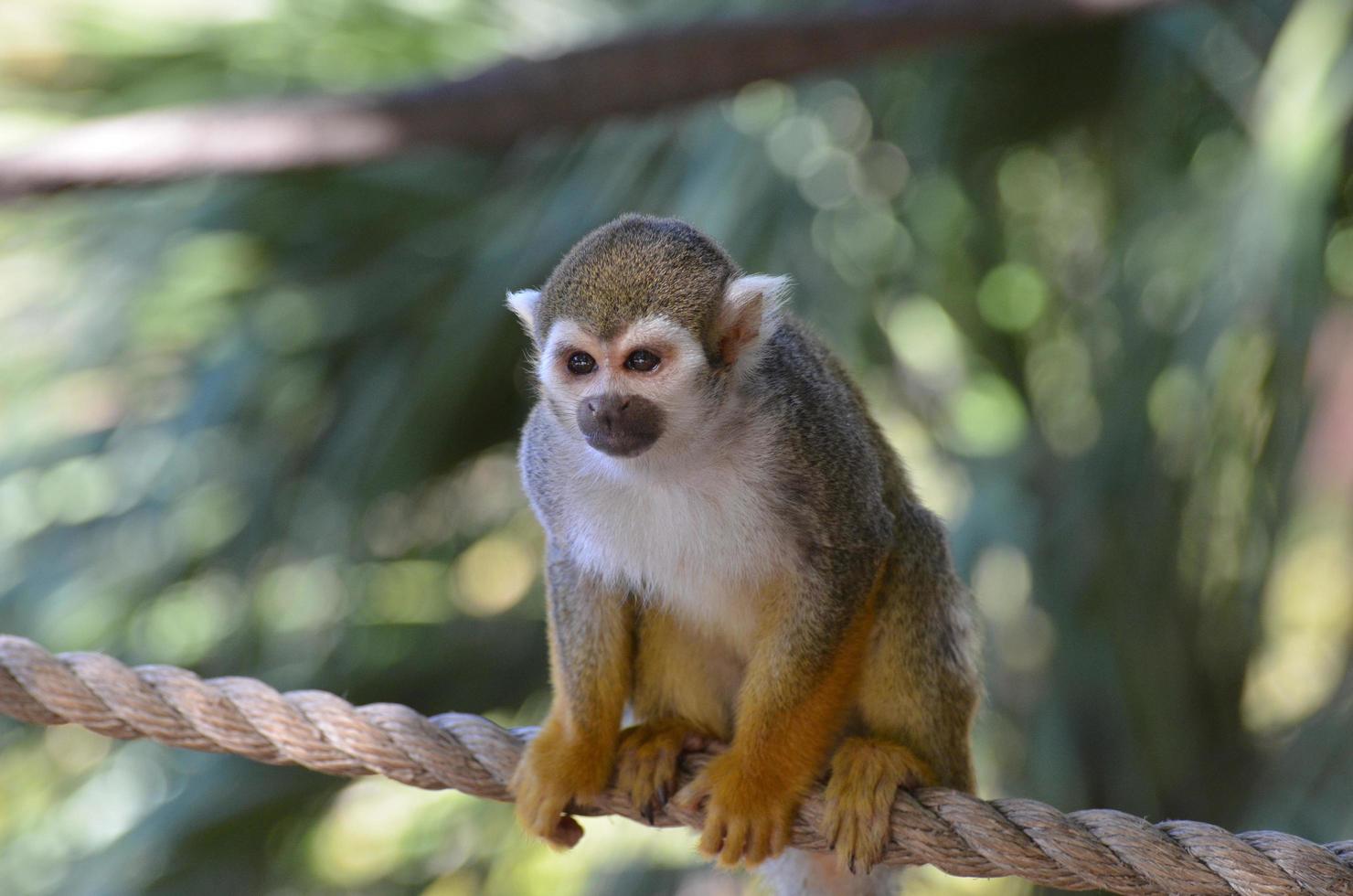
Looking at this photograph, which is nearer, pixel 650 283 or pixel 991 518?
pixel 650 283


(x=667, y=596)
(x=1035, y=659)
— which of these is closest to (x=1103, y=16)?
(x=1035, y=659)

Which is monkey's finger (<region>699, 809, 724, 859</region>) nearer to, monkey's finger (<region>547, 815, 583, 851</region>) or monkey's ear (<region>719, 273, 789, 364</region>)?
monkey's finger (<region>547, 815, 583, 851</region>)

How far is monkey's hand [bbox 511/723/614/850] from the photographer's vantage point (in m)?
2.23

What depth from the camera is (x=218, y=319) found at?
5.53 metres

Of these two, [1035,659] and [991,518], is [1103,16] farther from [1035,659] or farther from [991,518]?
[1035,659]

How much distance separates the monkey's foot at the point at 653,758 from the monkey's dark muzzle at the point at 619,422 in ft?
1.80

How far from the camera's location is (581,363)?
2.18 meters

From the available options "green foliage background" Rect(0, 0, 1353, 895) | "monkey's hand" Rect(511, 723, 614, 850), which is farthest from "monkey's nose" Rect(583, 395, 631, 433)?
"green foliage background" Rect(0, 0, 1353, 895)

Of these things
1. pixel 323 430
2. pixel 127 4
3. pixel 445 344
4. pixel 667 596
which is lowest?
pixel 667 596

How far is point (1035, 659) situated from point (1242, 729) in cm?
92

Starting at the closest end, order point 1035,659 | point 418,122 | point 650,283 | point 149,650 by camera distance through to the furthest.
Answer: point 650,283
point 418,122
point 1035,659
point 149,650

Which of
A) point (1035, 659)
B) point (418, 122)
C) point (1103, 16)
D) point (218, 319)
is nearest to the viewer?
point (418, 122)

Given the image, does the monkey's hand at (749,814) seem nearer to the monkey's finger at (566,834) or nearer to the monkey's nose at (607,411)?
the monkey's finger at (566,834)

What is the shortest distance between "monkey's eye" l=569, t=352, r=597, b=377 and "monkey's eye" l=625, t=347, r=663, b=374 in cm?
6
